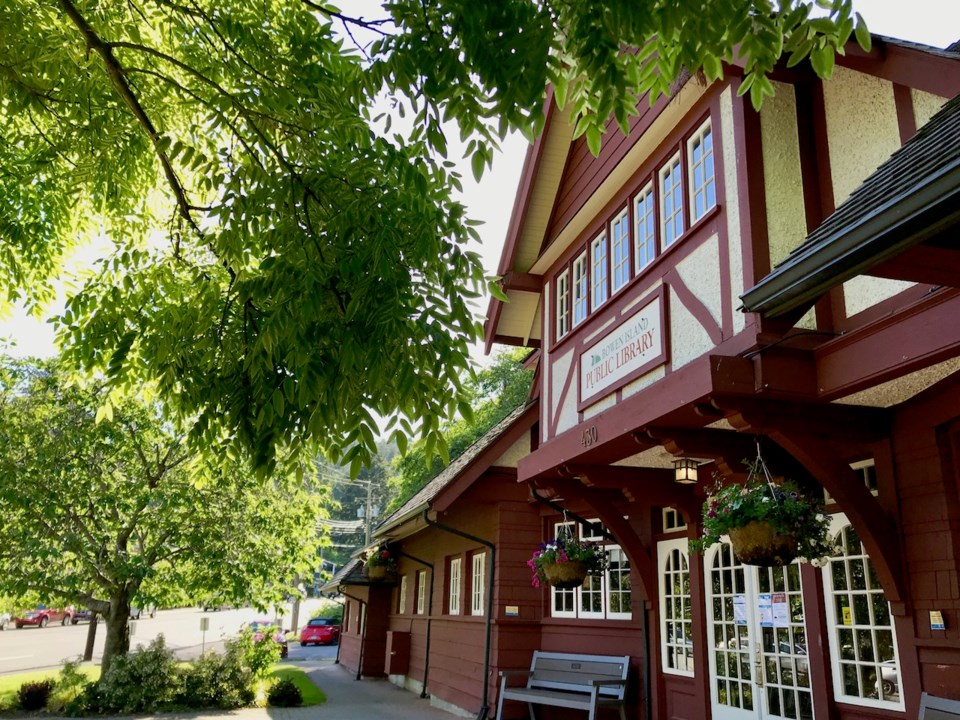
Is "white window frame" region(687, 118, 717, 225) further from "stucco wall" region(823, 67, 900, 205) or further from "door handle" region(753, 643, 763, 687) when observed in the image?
"door handle" region(753, 643, 763, 687)

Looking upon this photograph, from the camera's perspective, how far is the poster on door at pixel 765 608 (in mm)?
7418

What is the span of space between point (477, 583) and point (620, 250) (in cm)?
719

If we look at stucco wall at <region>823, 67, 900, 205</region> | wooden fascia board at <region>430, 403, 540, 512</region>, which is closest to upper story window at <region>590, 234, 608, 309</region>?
stucco wall at <region>823, 67, 900, 205</region>

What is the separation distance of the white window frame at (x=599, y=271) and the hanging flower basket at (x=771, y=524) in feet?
11.3

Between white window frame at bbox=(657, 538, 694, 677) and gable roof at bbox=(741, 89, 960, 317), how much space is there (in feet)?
16.7

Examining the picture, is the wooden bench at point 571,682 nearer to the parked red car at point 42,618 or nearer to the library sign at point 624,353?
the library sign at point 624,353

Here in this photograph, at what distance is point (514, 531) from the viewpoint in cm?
1234

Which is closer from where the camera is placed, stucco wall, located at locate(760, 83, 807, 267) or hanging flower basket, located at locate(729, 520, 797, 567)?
hanging flower basket, located at locate(729, 520, 797, 567)

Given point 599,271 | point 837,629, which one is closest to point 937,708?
point 837,629

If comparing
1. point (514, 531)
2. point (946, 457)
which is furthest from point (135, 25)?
point (514, 531)

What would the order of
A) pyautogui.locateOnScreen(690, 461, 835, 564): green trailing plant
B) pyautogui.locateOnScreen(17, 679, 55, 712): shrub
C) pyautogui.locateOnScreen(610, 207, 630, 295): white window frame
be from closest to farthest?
pyautogui.locateOnScreen(690, 461, 835, 564): green trailing plant < pyautogui.locateOnScreen(610, 207, 630, 295): white window frame < pyautogui.locateOnScreen(17, 679, 55, 712): shrub

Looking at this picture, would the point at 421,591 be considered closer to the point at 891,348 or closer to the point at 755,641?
the point at 755,641

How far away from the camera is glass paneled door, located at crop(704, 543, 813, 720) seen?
23.1 feet

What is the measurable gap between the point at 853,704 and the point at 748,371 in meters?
2.88
